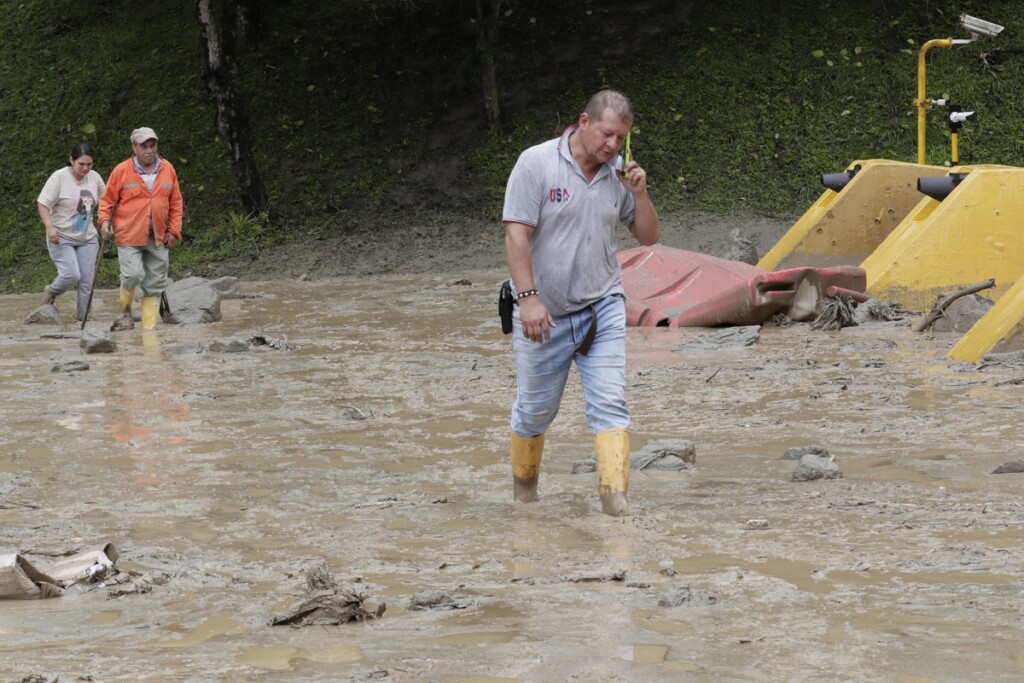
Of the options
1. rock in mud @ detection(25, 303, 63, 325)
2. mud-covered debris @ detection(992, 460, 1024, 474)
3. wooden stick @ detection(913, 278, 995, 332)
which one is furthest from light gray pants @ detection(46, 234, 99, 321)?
mud-covered debris @ detection(992, 460, 1024, 474)

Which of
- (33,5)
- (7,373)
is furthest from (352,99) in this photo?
(7,373)

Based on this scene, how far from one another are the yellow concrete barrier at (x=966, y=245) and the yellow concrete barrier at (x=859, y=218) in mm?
1863

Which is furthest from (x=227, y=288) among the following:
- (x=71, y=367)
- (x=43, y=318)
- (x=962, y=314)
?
(x=962, y=314)

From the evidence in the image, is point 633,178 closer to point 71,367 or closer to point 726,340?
point 726,340

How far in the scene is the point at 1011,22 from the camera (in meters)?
22.3

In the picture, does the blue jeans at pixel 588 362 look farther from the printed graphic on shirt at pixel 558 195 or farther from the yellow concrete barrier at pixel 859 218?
the yellow concrete barrier at pixel 859 218

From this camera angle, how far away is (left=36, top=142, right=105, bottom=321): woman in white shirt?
45.6 ft

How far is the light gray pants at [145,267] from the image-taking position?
1302cm

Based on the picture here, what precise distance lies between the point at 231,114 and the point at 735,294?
442 inches

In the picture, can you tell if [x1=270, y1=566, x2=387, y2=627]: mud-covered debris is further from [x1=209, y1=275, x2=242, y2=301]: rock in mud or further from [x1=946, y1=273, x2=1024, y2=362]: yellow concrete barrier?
[x1=209, y1=275, x2=242, y2=301]: rock in mud

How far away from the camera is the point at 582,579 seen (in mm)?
4883

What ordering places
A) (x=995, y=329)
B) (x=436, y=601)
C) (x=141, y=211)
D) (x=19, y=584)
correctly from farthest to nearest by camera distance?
(x=141, y=211) → (x=995, y=329) → (x=19, y=584) → (x=436, y=601)

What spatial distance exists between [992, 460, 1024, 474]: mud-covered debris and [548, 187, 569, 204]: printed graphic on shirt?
2.10m

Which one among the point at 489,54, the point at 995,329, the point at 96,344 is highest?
the point at 489,54
